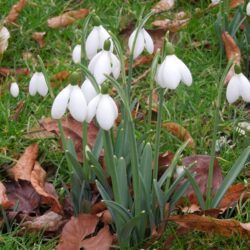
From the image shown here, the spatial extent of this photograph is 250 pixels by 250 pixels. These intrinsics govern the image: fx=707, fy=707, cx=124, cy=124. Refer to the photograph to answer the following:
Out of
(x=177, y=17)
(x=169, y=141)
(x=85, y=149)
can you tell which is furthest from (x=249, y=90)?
(x=177, y=17)

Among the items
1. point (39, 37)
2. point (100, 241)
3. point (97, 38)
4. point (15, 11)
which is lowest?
point (100, 241)

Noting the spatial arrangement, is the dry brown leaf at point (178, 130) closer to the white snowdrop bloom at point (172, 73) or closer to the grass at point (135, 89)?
the grass at point (135, 89)

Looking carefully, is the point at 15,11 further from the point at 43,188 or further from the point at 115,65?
the point at 115,65

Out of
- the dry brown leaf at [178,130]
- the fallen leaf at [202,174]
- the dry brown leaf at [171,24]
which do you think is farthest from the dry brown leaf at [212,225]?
the dry brown leaf at [171,24]

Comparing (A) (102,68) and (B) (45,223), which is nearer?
(A) (102,68)

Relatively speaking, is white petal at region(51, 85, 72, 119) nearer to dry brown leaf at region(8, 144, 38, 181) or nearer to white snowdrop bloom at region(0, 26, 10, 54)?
dry brown leaf at region(8, 144, 38, 181)

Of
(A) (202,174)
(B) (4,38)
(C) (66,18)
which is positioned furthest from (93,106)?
(C) (66,18)

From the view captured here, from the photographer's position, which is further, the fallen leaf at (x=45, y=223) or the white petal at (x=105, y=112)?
the fallen leaf at (x=45, y=223)

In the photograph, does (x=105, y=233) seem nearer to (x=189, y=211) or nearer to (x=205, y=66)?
(x=189, y=211)
